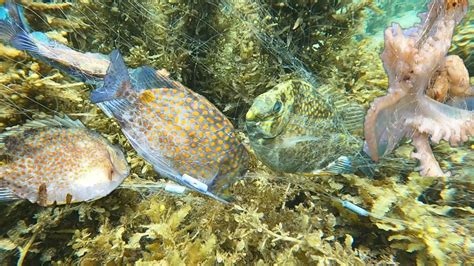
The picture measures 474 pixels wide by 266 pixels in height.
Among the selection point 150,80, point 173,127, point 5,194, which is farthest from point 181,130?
point 5,194

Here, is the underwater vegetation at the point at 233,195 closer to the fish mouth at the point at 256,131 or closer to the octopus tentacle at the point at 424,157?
the octopus tentacle at the point at 424,157

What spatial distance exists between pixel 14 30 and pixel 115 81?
94cm

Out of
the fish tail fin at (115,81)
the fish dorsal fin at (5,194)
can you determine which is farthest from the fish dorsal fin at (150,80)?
the fish dorsal fin at (5,194)

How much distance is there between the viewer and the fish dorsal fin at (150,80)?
6.03 ft

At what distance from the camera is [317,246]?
177 cm

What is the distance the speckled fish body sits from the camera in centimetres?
175

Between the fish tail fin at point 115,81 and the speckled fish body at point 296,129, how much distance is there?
79 centimetres

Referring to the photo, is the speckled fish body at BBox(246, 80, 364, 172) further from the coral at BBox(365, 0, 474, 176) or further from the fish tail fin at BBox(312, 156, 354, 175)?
the coral at BBox(365, 0, 474, 176)

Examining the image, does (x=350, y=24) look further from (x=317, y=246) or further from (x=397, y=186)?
(x=317, y=246)

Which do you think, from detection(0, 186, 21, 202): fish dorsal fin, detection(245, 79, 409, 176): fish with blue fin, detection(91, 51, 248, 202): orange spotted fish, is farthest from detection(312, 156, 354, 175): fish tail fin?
detection(0, 186, 21, 202): fish dorsal fin

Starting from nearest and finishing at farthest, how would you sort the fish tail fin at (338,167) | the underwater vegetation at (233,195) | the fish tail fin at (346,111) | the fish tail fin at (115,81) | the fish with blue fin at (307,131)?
the fish tail fin at (115,81)
the fish with blue fin at (307,131)
the underwater vegetation at (233,195)
the fish tail fin at (338,167)
the fish tail fin at (346,111)

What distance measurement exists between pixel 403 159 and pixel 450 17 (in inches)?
45.1

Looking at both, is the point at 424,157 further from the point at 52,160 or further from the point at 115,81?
the point at 52,160

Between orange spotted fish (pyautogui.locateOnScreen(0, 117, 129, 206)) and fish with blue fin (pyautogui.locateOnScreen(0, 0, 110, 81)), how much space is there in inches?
20.3
